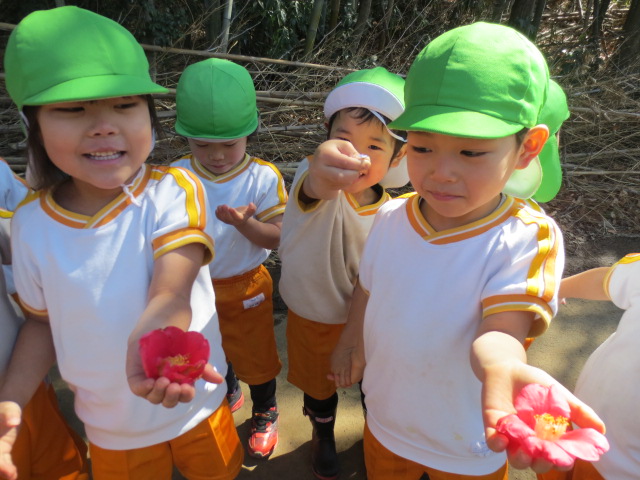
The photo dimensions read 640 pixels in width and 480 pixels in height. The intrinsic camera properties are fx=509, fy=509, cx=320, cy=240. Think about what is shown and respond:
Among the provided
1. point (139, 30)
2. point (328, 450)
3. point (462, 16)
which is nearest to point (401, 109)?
point (328, 450)

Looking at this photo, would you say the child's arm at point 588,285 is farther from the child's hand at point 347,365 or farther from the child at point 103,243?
the child at point 103,243

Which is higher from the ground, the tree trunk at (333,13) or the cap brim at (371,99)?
the cap brim at (371,99)

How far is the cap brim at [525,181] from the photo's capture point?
4.54 feet

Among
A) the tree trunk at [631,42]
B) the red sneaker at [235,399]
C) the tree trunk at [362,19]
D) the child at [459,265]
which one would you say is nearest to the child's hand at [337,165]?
the child at [459,265]

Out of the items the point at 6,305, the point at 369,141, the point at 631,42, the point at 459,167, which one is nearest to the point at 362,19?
the point at 631,42

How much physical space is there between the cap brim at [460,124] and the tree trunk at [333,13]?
4.32 meters

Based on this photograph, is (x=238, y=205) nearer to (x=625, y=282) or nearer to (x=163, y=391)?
(x=163, y=391)

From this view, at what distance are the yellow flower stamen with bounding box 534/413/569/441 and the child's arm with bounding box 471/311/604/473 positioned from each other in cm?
4

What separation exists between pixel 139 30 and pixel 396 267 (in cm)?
369

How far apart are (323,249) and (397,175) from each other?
1.23 ft

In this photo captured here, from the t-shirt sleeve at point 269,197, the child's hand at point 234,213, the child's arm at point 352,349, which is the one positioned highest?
the child's hand at point 234,213

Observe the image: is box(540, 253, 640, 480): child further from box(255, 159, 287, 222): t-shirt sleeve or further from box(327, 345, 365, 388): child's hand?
box(255, 159, 287, 222): t-shirt sleeve

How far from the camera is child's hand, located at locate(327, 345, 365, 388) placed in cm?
152

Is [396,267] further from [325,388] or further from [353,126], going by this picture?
[325,388]
